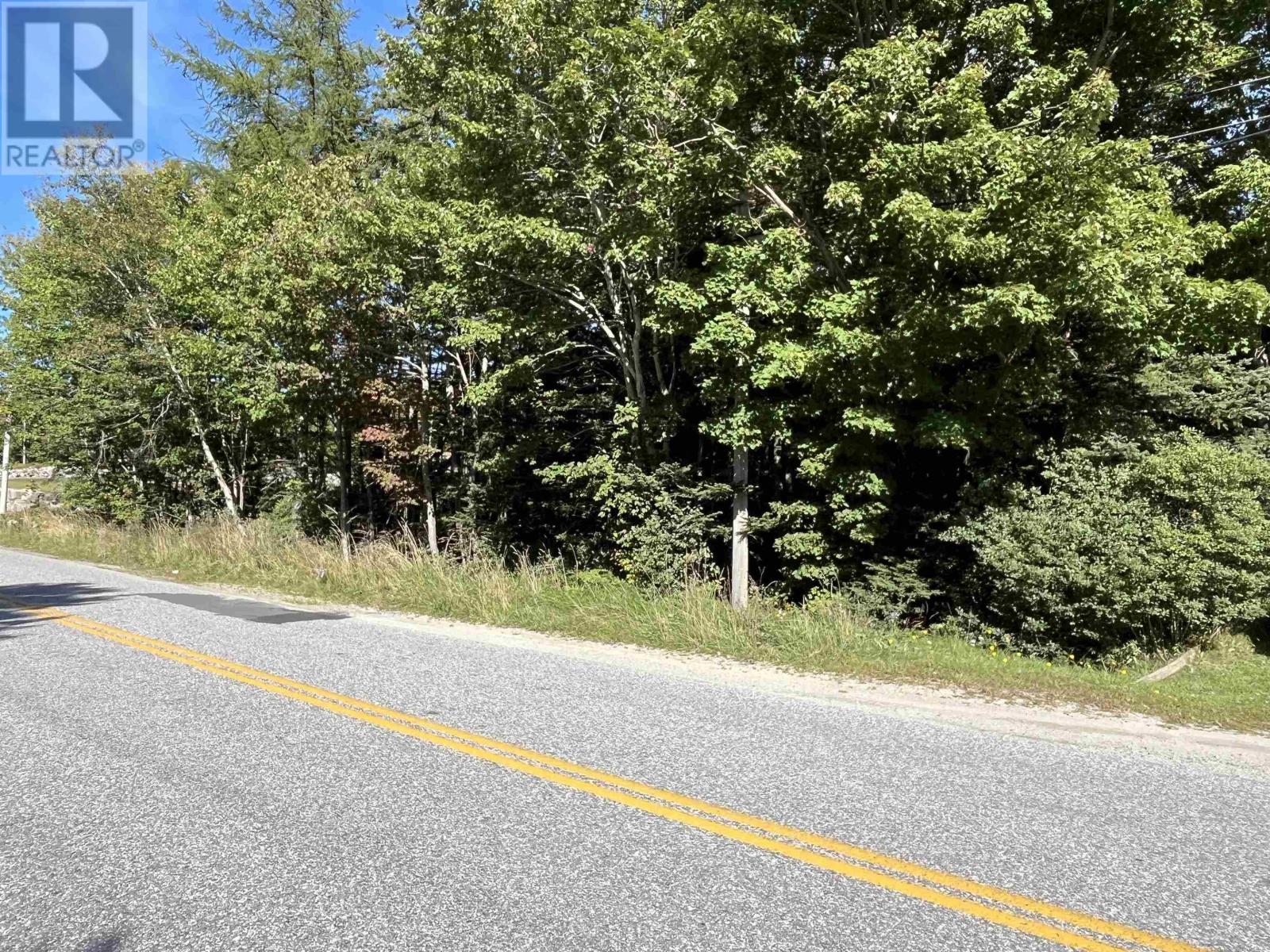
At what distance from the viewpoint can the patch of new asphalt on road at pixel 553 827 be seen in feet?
9.68

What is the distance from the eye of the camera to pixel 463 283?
1232 centimetres

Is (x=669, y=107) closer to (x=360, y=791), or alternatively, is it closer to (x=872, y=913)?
(x=360, y=791)

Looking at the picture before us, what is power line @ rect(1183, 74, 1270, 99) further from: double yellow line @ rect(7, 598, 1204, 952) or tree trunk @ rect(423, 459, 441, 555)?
tree trunk @ rect(423, 459, 441, 555)

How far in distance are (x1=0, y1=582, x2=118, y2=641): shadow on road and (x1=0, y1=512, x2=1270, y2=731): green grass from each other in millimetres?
2073

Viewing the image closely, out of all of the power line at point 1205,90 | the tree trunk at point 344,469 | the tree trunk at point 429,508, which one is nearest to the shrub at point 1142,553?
the power line at point 1205,90

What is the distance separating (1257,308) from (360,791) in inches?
387

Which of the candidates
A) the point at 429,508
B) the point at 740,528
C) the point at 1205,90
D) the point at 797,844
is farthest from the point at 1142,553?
the point at 429,508

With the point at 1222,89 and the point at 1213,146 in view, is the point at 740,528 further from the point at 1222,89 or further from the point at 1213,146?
the point at 1222,89

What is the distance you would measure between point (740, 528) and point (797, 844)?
7568 millimetres

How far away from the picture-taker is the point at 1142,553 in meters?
7.93

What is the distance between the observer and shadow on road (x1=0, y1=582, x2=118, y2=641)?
366 inches

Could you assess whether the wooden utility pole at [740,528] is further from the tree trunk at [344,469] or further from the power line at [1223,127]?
the tree trunk at [344,469]

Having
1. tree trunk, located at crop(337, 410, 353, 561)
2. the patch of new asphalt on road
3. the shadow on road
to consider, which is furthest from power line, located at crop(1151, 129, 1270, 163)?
the shadow on road

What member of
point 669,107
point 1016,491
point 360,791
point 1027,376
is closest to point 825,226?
point 669,107
